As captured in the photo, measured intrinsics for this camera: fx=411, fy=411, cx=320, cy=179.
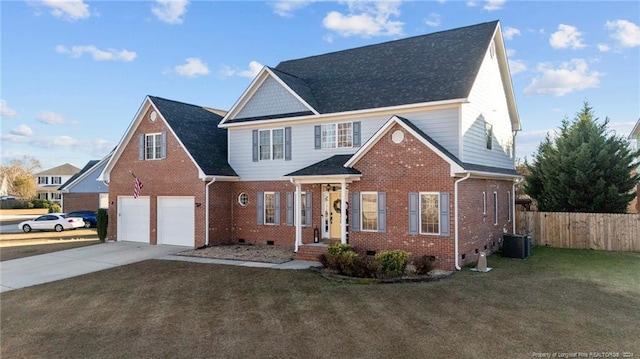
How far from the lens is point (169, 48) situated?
21391 millimetres

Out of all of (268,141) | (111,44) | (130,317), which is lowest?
(130,317)

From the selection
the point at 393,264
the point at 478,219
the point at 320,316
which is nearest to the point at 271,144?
the point at 393,264

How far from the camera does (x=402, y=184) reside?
48.6 feet

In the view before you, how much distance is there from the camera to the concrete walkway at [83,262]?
48.0 feet

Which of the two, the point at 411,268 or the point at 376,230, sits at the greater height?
the point at 376,230

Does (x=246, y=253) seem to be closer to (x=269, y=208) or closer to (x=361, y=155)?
(x=269, y=208)

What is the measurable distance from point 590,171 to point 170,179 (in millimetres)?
21209

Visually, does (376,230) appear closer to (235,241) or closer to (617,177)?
(235,241)

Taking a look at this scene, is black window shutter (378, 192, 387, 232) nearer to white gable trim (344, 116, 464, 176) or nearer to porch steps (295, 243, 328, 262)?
white gable trim (344, 116, 464, 176)

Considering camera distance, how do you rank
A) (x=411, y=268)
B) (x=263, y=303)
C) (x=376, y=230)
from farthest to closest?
(x=376, y=230) → (x=411, y=268) → (x=263, y=303)

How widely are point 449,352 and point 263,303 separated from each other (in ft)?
16.0

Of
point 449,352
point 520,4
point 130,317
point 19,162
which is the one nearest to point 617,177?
point 520,4

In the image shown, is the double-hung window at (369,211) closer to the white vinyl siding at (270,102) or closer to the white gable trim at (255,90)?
the white gable trim at (255,90)

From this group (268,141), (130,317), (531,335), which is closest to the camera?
(531,335)
